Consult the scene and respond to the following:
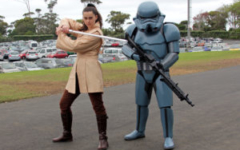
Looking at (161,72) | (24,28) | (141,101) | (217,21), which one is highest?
(24,28)

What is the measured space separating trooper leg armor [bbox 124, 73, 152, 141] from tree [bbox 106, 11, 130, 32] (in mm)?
67284

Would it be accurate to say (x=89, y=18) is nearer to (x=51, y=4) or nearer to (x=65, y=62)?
(x=65, y=62)

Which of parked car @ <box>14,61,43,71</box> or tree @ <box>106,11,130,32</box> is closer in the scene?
parked car @ <box>14,61,43,71</box>

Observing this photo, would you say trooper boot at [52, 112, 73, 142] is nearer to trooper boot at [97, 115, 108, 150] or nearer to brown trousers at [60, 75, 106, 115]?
brown trousers at [60, 75, 106, 115]

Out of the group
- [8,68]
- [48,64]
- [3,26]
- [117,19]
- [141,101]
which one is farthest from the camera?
[3,26]

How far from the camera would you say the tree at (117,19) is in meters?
70.2

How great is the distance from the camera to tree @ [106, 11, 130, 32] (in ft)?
230

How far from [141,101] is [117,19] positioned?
2662 inches

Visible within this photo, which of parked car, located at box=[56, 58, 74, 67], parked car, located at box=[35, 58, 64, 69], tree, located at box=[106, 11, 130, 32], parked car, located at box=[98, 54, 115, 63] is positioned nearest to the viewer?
parked car, located at box=[35, 58, 64, 69]

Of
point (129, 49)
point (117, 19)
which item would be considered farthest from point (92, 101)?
point (117, 19)

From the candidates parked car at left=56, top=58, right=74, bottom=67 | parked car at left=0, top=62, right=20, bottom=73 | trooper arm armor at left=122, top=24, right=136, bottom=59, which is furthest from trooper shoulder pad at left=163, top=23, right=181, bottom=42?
parked car at left=56, top=58, right=74, bottom=67

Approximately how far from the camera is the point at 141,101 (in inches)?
168

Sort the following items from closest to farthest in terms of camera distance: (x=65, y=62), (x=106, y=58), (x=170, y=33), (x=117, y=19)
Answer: (x=170, y=33) → (x=65, y=62) → (x=106, y=58) → (x=117, y=19)

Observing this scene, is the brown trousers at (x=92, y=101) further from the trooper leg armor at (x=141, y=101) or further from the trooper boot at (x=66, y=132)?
the trooper leg armor at (x=141, y=101)
